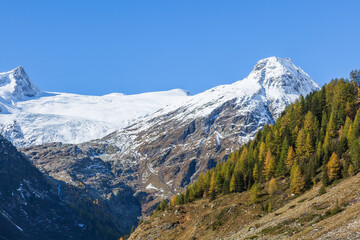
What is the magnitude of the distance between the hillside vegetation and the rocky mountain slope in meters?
0.45

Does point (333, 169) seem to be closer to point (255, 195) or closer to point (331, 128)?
point (255, 195)

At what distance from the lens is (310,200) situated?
3369 inches

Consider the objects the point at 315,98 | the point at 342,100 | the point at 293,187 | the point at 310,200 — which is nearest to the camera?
the point at 310,200

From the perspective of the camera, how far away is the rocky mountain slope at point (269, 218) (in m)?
60.8

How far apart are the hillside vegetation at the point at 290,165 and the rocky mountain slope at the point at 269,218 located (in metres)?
0.45

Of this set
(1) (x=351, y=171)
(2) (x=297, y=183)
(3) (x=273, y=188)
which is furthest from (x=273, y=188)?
(1) (x=351, y=171)

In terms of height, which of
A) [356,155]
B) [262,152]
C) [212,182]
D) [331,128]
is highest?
[262,152]

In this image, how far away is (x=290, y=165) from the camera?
12900 cm

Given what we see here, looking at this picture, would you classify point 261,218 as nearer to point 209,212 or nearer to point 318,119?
point 209,212

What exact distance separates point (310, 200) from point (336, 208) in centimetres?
1769

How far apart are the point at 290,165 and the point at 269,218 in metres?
46.8

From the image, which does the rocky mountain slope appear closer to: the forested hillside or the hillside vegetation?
the hillside vegetation

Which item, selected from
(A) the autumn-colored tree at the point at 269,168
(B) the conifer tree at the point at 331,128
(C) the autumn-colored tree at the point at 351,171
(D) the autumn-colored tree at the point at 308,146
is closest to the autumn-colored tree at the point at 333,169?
(C) the autumn-colored tree at the point at 351,171

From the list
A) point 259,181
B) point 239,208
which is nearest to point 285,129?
point 259,181
